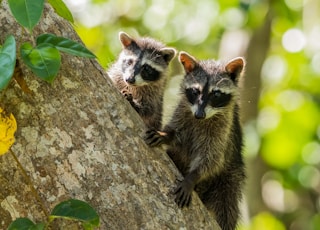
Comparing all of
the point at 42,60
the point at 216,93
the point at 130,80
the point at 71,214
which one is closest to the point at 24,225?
the point at 71,214

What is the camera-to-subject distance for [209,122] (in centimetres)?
610

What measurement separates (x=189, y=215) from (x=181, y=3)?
24.6 ft

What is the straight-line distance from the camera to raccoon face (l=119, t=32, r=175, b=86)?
6582 millimetres

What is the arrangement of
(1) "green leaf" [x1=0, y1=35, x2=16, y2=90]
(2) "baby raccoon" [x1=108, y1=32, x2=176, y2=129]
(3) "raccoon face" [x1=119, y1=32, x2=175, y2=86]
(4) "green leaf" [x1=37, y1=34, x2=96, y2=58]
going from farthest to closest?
(3) "raccoon face" [x1=119, y1=32, x2=175, y2=86], (2) "baby raccoon" [x1=108, y1=32, x2=176, y2=129], (4) "green leaf" [x1=37, y1=34, x2=96, y2=58], (1) "green leaf" [x1=0, y1=35, x2=16, y2=90]

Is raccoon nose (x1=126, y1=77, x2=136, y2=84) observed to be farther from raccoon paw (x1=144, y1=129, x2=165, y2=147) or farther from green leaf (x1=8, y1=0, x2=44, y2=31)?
green leaf (x1=8, y1=0, x2=44, y2=31)

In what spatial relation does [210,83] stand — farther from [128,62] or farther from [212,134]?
[128,62]

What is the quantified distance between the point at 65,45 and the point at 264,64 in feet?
20.0

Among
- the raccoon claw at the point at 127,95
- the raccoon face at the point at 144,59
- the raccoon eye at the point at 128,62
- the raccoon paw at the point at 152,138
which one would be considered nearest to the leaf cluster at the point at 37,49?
the raccoon paw at the point at 152,138

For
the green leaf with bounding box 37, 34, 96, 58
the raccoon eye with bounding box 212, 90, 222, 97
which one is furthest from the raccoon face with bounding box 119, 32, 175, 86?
the green leaf with bounding box 37, 34, 96, 58

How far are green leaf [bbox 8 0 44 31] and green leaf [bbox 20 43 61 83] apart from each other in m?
0.23

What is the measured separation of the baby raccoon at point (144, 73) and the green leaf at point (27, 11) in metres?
2.68

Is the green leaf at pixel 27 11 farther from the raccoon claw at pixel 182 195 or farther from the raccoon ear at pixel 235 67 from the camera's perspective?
the raccoon ear at pixel 235 67

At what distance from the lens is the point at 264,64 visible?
9664mm

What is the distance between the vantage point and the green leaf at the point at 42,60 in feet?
11.9
